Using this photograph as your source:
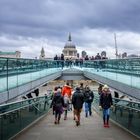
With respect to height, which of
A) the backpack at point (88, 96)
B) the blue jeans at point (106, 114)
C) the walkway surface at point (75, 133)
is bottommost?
the walkway surface at point (75, 133)

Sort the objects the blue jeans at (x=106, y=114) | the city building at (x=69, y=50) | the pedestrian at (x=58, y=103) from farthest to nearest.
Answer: the city building at (x=69, y=50) → the pedestrian at (x=58, y=103) → the blue jeans at (x=106, y=114)

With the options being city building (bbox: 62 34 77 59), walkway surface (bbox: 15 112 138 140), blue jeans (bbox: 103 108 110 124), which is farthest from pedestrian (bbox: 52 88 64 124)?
city building (bbox: 62 34 77 59)

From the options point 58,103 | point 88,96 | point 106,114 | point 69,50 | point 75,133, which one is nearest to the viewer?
point 75,133

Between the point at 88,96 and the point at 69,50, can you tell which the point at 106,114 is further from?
the point at 69,50

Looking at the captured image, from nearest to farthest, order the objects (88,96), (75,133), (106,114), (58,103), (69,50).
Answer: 1. (75,133)
2. (106,114)
3. (58,103)
4. (88,96)
5. (69,50)

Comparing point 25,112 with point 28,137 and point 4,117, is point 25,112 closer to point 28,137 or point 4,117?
point 28,137

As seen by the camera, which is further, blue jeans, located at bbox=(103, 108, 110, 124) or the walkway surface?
blue jeans, located at bbox=(103, 108, 110, 124)

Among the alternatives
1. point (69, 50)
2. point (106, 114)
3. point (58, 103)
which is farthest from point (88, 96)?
point (69, 50)

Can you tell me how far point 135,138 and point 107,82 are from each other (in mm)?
12667

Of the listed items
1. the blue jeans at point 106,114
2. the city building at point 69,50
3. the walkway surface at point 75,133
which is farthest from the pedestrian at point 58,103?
the city building at point 69,50

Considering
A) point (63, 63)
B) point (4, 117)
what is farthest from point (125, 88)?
point (63, 63)

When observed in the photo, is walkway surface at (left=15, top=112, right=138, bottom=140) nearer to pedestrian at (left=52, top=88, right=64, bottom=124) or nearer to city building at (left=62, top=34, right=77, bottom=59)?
pedestrian at (left=52, top=88, right=64, bottom=124)

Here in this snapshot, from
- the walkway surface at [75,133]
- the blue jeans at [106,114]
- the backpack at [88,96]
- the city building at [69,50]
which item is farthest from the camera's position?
the city building at [69,50]

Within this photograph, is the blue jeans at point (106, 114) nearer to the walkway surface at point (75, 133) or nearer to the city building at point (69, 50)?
the walkway surface at point (75, 133)
